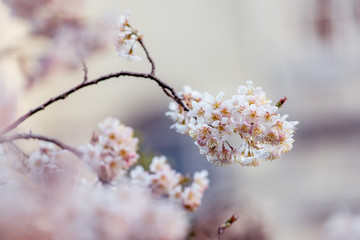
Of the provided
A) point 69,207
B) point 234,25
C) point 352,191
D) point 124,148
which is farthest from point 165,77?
point 69,207

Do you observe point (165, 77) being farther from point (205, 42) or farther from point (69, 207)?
point (69, 207)

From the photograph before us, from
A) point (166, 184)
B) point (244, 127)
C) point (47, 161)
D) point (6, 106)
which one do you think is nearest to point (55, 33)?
point (166, 184)

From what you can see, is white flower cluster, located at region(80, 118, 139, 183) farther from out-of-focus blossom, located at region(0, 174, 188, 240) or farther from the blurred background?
the blurred background

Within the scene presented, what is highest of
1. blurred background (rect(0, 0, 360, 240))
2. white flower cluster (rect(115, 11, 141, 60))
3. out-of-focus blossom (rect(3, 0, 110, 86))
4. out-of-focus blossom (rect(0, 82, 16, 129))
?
blurred background (rect(0, 0, 360, 240))

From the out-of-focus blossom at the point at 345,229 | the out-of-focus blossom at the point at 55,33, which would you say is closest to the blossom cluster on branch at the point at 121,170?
the out-of-focus blossom at the point at 55,33

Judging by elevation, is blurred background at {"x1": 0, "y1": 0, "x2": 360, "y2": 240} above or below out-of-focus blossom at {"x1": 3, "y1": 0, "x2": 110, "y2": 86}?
above

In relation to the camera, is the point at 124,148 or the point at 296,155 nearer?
the point at 124,148

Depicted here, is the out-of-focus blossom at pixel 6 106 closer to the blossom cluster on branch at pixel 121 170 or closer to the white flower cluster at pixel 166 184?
the blossom cluster on branch at pixel 121 170

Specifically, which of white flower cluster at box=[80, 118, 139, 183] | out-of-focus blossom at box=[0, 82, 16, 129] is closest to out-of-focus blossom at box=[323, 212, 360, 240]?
white flower cluster at box=[80, 118, 139, 183]
